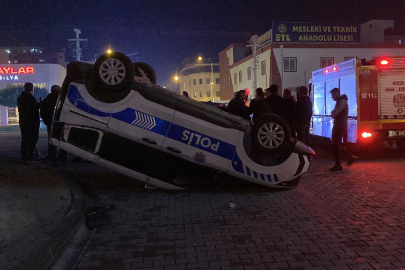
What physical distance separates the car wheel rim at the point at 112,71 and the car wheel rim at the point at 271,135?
2.40 metres

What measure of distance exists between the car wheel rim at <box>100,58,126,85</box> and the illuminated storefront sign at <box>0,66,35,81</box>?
1634 inches

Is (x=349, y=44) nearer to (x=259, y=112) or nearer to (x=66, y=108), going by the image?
(x=259, y=112)

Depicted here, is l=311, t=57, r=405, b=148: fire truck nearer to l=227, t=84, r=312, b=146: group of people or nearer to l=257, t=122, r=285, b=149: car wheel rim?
l=227, t=84, r=312, b=146: group of people

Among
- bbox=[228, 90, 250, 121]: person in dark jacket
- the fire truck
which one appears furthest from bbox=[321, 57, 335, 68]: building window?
bbox=[228, 90, 250, 121]: person in dark jacket

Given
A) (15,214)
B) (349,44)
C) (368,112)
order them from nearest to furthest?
(15,214) → (368,112) → (349,44)

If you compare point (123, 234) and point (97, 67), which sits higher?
point (97, 67)

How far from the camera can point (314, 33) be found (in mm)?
41594

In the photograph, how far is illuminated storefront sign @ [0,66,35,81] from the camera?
4291cm

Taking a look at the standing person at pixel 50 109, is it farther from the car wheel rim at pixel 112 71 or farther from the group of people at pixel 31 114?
the car wheel rim at pixel 112 71

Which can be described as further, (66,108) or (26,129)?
(26,129)

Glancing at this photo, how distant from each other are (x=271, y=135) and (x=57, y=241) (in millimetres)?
3641

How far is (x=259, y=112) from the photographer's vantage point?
26.9 feet

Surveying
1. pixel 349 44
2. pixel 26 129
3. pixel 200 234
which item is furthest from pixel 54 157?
pixel 349 44

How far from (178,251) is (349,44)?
40.1 metres
